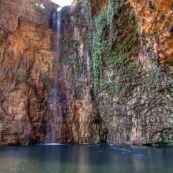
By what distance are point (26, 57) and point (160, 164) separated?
17.2m

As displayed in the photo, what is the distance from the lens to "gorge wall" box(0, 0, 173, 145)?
16750 millimetres

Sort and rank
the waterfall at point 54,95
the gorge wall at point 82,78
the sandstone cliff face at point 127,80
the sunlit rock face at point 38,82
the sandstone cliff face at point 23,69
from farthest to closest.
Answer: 1. the waterfall at point 54,95
2. the sunlit rock face at point 38,82
3. the sandstone cliff face at point 23,69
4. the gorge wall at point 82,78
5. the sandstone cliff face at point 127,80

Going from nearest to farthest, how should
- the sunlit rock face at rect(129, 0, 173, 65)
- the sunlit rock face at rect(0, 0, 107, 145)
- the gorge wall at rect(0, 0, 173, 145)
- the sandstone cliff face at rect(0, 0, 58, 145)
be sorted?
the sunlit rock face at rect(129, 0, 173, 65), the gorge wall at rect(0, 0, 173, 145), the sandstone cliff face at rect(0, 0, 58, 145), the sunlit rock face at rect(0, 0, 107, 145)

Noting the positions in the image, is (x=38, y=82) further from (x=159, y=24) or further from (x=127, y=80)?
(x=159, y=24)

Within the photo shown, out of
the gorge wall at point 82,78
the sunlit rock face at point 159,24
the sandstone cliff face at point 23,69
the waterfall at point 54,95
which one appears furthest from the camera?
the waterfall at point 54,95

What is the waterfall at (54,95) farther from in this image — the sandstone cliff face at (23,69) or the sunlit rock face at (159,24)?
the sunlit rock face at (159,24)

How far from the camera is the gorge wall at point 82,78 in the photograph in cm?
1675

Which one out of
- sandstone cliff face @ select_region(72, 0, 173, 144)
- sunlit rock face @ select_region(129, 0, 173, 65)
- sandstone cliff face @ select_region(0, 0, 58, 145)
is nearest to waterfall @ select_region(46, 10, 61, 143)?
sandstone cliff face @ select_region(0, 0, 58, 145)

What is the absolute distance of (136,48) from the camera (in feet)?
58.1

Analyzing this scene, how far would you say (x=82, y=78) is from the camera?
21250mm

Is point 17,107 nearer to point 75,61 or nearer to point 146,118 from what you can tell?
point 75,61

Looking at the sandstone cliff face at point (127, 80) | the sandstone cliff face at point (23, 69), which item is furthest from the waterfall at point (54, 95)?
the sandstone cliff face at point (127, 80)

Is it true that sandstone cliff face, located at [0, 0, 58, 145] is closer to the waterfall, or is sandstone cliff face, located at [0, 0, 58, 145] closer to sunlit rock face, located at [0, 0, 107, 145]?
sunlit rock face, located at [0, 0, 107, 145]

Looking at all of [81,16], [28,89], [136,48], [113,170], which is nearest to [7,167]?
[113,170]
